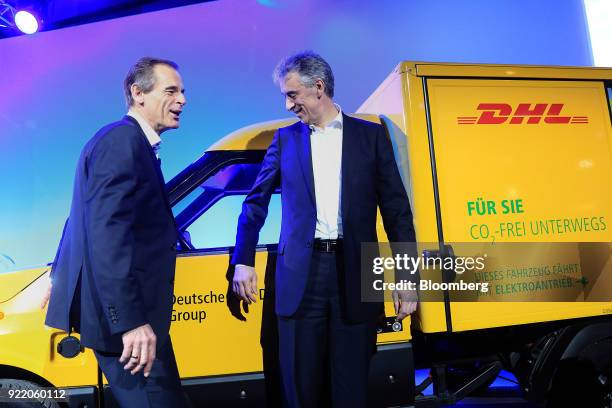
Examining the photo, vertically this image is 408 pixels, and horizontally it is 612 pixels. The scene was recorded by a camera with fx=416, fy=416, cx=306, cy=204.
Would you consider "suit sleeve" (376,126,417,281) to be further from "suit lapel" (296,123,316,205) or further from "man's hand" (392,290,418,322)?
"suit lapel" (296,123,316,205)

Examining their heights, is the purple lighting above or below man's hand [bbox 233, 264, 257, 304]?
above

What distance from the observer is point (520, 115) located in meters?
2.41

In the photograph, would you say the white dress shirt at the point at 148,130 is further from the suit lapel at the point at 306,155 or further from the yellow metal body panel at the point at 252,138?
the yellow metal body panel at the point at 252,138

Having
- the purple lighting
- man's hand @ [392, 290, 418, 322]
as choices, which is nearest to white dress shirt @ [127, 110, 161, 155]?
man's hand @ [392, 290, 418, 322]

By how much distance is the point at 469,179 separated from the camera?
231 centimetres

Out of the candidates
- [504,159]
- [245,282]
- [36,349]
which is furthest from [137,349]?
[504,159]

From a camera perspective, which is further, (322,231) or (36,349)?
(36,349)

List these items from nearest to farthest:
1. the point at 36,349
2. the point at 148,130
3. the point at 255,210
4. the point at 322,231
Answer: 1. the point at 148,130
2. the point at 322,231
3. the point at 255,210
4. the point at 36,349

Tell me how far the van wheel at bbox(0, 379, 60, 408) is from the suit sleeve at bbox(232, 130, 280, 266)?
1.26 meters

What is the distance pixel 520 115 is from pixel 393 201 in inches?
43.6

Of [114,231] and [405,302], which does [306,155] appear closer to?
[405,302]

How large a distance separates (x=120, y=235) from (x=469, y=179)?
72.0 inches

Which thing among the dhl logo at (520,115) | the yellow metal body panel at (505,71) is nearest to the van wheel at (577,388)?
the dhl logo at (520,115)

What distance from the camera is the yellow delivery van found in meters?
2.22
